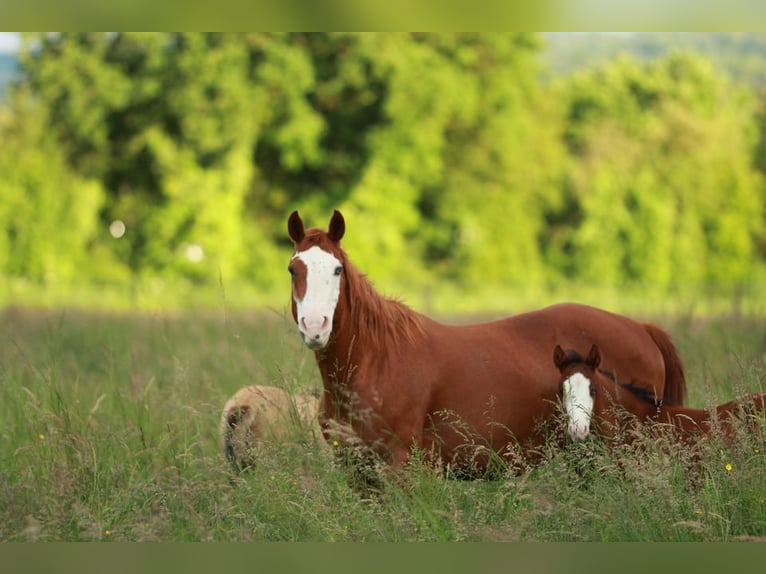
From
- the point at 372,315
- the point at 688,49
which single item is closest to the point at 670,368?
the point at 372,315

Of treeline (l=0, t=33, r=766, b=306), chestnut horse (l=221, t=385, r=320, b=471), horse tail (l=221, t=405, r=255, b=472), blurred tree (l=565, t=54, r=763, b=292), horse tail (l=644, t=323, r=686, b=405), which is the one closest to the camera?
chestnut horse (l=221, t=385, r=320, b=471)

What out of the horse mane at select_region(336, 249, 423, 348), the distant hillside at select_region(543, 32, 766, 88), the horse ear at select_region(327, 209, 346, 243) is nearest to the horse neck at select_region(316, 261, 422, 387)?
Answer: the horse mane at select_region(336, 249, 423, 348)

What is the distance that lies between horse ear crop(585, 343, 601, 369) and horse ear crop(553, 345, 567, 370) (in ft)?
0.42

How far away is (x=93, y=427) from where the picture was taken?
6.30 meters

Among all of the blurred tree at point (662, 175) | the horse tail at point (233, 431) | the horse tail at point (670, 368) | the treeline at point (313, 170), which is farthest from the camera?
the blurred tree at point (662, 175)

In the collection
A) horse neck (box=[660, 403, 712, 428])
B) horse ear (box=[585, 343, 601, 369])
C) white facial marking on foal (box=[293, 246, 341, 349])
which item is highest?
white facial marking on foal (box=[293, 246, 341, 349])

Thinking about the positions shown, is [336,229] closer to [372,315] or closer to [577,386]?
[372,315]

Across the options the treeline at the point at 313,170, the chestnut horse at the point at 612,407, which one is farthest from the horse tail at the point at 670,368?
the treeline at the point at 313,170

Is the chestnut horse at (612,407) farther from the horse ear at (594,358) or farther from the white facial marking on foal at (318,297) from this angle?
the white facial marking on foal at (318,297)

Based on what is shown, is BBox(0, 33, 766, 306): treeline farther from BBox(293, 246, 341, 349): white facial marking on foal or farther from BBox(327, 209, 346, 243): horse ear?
BBox(293, 246, 341, 349): white facial marking on foal

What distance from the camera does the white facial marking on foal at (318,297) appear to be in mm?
5035

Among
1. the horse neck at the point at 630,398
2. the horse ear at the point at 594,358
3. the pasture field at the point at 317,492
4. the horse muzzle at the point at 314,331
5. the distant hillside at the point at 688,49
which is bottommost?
the pasture field at the point at 317,492

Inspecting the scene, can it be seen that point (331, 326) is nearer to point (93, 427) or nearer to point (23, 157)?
point (93, 427)

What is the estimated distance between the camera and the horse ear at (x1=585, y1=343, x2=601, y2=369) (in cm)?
558
